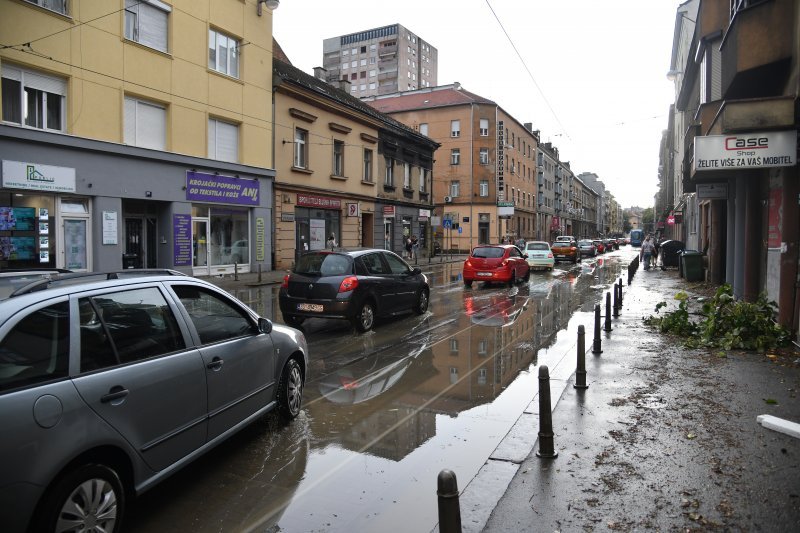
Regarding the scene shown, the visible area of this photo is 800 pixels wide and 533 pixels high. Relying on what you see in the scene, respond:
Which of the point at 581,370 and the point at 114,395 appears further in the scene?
the point at 581,370

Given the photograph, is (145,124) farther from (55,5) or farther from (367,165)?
(367,165)

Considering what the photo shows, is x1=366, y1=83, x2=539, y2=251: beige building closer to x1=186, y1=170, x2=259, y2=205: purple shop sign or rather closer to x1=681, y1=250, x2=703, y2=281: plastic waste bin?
x1=681, y1=250, x2=703, y2=281: plastic waste bin

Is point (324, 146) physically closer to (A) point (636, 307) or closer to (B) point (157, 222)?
(B) point (157, 222)

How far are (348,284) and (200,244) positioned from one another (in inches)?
511

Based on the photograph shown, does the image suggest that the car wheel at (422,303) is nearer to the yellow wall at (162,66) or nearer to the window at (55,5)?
the yellow wall at (162,66)

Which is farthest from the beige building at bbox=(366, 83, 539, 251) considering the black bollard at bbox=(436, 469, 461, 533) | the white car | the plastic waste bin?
the black bollard at bbox=(436, 469, 461, 533)

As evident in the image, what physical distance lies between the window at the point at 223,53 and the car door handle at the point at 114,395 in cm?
2026

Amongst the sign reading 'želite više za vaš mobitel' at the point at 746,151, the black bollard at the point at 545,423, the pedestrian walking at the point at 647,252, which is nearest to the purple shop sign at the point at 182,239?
the sign reading 'želite više za vaš mobitel' at the point at 746,151

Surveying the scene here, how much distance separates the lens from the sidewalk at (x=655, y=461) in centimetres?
367

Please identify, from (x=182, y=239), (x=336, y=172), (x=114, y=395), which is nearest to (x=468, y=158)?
(x=336, y=172)

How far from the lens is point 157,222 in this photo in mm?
19766

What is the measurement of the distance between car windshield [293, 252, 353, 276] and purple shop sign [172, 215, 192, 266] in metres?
10.9

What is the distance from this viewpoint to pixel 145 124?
60.9 ft

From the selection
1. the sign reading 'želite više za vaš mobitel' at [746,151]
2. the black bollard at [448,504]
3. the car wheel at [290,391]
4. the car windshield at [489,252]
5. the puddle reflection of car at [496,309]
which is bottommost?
the puddle reflection of car at [496,309]
